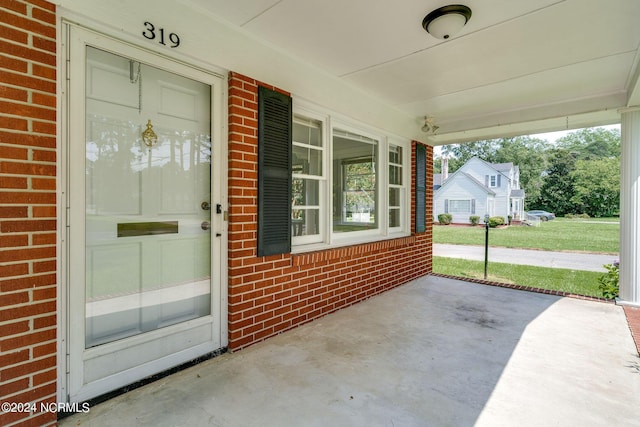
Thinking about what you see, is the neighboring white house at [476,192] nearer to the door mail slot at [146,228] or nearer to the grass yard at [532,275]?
the grass yard at [532,275]

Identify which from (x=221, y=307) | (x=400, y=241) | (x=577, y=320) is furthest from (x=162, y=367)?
(x=577, y=320)

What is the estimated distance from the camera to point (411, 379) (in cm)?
229

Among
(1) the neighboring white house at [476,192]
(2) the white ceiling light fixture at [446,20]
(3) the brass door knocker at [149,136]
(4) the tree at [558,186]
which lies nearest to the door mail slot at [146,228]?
(3) the brass door knocker at [149,136]

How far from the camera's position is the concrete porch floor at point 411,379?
1.87 meters

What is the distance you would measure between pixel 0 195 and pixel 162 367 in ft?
4.88

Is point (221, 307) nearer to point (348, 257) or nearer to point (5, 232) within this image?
point (5, 232)

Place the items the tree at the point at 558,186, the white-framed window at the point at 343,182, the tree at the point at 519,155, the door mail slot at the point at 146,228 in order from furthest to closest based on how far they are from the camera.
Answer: the tree at the point at 519,155 → the tree at the point at 558,186 → the white-framed window at the point at 343,182 → the door mail slot at the point at 146,228

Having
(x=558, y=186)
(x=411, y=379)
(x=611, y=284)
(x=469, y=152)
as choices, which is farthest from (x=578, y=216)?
(x=411, y=379)

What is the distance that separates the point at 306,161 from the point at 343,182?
1.01 m

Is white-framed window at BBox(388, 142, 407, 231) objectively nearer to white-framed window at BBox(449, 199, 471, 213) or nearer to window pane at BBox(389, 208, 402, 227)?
window pane at BBox(389, 208, 402, 227)

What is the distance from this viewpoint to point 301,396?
207 cm

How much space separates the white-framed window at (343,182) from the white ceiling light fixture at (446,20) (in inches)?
54.8

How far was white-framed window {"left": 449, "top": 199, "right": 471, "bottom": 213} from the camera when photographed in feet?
74.9

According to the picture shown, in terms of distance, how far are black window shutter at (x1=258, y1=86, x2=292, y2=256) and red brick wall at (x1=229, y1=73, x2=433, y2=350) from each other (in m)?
0.07
